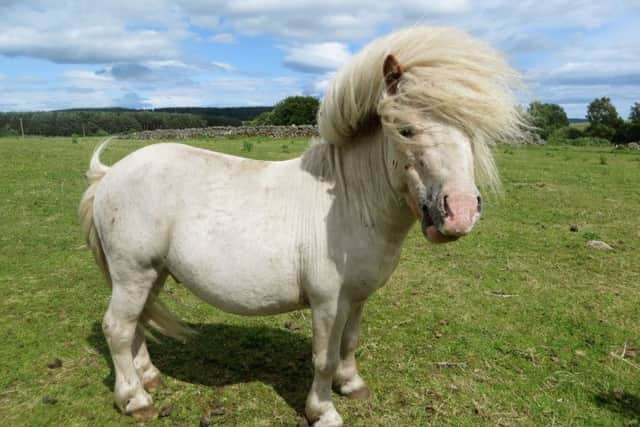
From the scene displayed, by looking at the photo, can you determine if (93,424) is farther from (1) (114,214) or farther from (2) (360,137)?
(2) (360,137)

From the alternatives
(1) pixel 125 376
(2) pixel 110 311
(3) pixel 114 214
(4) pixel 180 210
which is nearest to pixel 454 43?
(4) pixel 180 210

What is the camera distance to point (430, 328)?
4660 millimetres

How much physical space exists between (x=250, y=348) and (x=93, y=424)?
149cm

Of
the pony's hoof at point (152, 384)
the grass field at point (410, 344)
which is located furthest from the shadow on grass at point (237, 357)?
the pony's hoof at point (152, 384)

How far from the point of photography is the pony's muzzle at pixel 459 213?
2.05m

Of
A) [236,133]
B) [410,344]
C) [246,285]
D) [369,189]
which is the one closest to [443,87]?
[369,189]

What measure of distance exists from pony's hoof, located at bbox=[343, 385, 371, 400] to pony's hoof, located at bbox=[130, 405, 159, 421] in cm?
149

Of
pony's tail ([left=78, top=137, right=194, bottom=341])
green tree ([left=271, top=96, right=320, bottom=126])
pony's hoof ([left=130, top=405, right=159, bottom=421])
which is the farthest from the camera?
green tree ([left=271, top=96, right=320, bottom=126])

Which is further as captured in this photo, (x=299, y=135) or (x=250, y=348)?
(x=299, y=135)

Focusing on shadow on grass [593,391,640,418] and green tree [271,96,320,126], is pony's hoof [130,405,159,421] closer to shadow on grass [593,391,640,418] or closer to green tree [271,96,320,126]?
shadow on grass [593,391,640,418]

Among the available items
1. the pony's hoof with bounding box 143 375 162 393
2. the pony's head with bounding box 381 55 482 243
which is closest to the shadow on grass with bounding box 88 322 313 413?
the pony's hoof with bounding box 143 375 162 393

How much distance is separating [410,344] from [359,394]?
97 centimetres

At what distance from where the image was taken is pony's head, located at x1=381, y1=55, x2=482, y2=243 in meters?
2.09

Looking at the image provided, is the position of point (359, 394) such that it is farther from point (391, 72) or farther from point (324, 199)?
point (391, 72)
